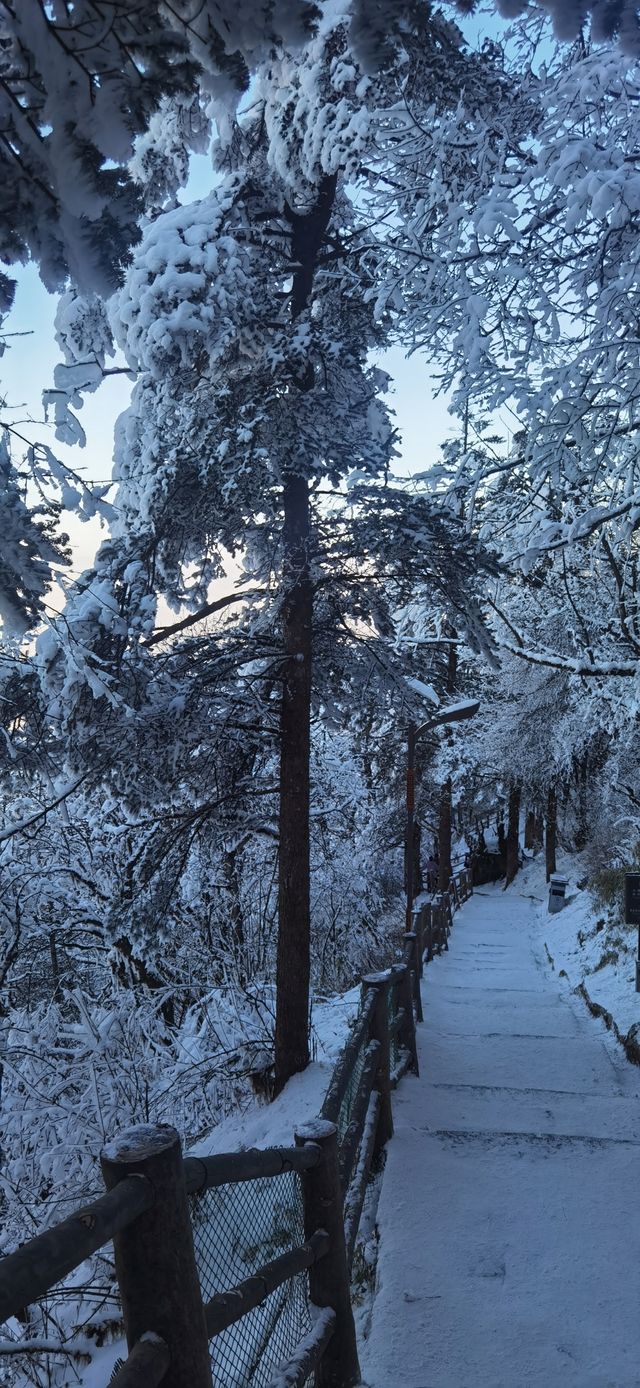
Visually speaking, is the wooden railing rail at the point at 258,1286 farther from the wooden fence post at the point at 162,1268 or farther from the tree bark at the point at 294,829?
the tree bark at the point at 294,829

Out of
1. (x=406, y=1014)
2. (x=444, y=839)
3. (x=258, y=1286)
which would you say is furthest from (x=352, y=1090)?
(x=444, y=839)

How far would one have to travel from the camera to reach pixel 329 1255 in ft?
10.8

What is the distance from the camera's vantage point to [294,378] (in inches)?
332

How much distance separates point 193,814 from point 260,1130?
331 cm

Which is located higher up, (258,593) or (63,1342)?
(258,593)

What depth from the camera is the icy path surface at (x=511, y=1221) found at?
3.65m

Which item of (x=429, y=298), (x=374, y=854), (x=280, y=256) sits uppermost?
(x=280, y=256)

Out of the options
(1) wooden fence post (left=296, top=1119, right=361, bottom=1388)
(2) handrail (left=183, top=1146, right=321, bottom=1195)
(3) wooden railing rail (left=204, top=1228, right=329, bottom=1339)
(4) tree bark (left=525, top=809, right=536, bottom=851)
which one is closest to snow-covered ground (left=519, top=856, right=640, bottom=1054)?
(1) wooden fence post (left=296, top=1119, right=361, bottom=1388)

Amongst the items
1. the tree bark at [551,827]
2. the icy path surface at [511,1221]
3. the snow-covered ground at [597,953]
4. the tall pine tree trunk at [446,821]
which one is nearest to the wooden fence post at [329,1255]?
the icy path surface at [511,1221]

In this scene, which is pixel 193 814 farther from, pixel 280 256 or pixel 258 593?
pixel 280 256

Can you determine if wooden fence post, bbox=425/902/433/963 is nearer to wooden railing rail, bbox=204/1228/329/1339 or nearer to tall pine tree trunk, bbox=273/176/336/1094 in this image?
tall pine tree trunk, bbox=273/176/336/1094

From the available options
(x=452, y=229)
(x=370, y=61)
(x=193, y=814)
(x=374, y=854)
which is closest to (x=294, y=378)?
(x=452, y=229)

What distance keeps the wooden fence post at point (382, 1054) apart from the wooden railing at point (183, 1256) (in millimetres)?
1556

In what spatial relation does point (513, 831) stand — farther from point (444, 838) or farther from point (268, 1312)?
point (268, 1312)
